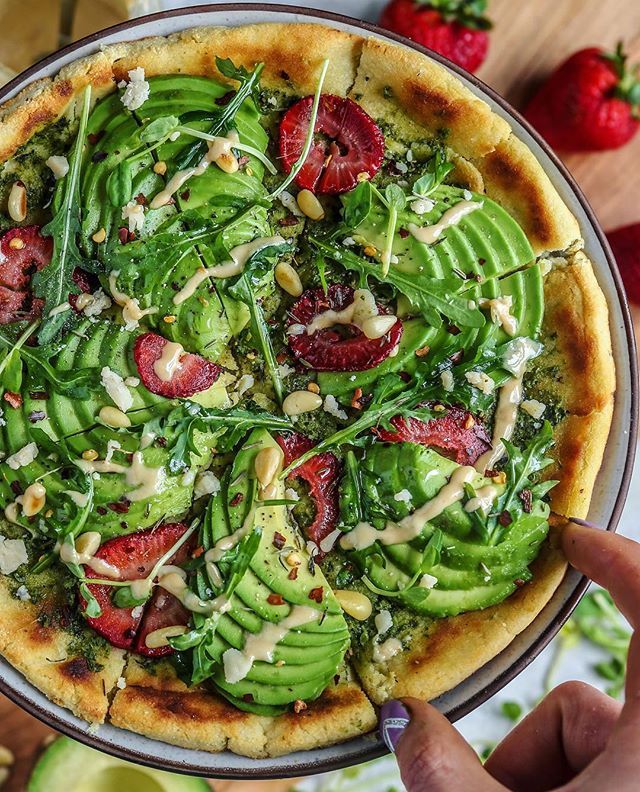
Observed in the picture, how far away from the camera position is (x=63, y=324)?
2893 millimetres

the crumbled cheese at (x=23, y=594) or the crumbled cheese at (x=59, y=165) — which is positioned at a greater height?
the crumbled cheese at (x=59, y=165)

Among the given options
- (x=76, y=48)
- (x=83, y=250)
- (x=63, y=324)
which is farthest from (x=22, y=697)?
(x=76, y=48)

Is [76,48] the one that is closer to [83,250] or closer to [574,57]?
[83,250]

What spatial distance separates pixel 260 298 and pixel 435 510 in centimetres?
90

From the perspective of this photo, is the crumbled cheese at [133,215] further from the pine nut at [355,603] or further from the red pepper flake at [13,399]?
the pine nut at [355,603]

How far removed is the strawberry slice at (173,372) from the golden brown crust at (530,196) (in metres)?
1.19

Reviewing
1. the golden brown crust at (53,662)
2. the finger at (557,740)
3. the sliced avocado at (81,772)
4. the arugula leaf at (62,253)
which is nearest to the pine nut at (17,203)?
the arugula leaf at (62,253)

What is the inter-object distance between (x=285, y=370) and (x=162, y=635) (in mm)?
962

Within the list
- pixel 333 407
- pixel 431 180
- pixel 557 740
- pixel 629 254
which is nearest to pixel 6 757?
pixel 333 407

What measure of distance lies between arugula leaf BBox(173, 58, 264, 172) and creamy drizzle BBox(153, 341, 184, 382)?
576 millimetres

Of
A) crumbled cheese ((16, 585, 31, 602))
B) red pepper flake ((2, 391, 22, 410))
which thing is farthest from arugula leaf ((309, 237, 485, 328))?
crumbled cheese ((16, 585, 31, 602))

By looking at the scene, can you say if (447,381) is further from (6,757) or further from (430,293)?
(6,757)

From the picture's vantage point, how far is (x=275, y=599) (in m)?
2.84

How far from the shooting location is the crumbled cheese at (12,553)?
9.70ft
